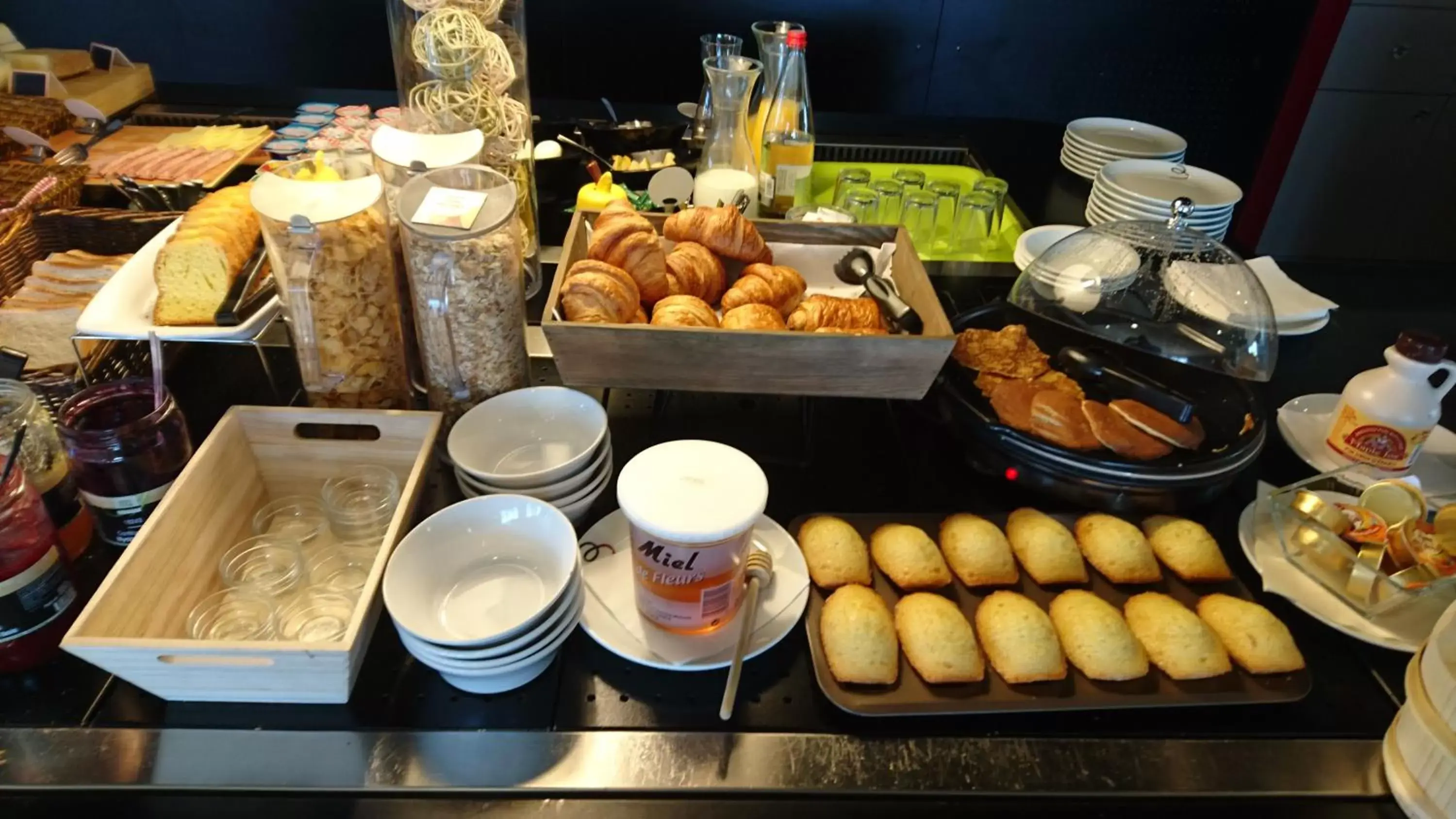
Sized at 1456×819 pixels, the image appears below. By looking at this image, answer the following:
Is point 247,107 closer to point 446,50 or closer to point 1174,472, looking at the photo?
point 446,50

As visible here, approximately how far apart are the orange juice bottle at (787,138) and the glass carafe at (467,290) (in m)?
0.59

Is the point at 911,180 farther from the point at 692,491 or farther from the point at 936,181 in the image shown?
the point at 692,491

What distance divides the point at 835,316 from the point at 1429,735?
2.06 feet

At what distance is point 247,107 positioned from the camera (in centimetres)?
196

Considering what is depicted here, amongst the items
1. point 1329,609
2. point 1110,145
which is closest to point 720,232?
point 1329,609

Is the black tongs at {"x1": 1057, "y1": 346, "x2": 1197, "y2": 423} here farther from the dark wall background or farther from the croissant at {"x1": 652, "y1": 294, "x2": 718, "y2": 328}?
the dark wall background

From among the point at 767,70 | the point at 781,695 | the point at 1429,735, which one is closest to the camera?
the point at 1429,735

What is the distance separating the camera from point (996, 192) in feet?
4.79

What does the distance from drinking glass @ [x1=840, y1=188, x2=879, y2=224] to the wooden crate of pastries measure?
0.40 metres

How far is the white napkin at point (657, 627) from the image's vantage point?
2.53 feet

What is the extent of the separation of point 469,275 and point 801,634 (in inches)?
19.6

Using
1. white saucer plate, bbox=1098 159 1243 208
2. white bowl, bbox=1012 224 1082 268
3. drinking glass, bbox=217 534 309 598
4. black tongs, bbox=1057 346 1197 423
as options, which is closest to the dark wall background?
white saucer plate, bbox=1098 159 1243 208

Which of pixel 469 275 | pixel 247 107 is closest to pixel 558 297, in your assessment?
pixel 469 275

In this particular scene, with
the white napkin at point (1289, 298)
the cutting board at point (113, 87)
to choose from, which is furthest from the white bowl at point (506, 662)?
the cutting board at point (113, 87)
